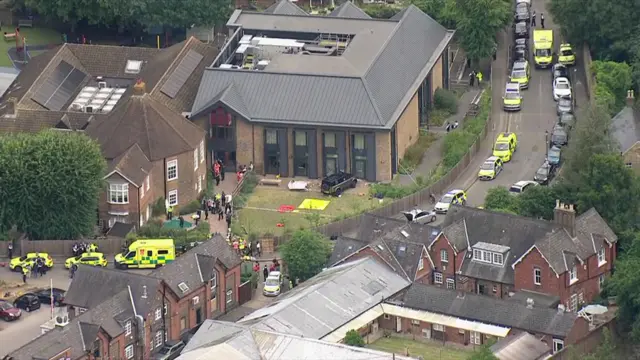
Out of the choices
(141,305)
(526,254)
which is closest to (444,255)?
(526,254)

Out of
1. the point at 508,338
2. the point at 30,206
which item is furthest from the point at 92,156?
the point at 508,338

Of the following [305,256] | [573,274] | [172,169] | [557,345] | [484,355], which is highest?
[172,169]

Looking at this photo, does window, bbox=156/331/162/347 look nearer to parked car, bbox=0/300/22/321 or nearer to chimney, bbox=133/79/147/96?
parked car, bbox=0/300/22/321

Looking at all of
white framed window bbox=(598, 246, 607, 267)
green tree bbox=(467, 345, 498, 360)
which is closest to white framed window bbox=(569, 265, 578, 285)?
white framed window bbox=(598, 246, 607, 267)

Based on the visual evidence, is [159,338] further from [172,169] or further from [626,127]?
[626,127]

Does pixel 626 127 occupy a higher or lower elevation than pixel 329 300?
higher

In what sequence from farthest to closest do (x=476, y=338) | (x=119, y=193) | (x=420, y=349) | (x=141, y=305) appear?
(x=119, y=193)
(x=420, y=349)
(x=476, y=338)
(x=141, y=305)

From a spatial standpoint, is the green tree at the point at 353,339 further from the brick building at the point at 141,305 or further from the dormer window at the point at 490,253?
the dormer window at the point at 490,253
